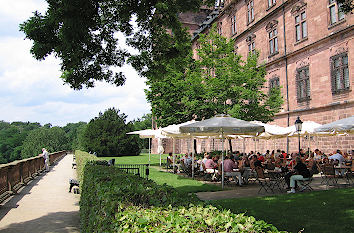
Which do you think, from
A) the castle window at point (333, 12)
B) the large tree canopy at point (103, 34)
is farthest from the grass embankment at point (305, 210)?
the castle window at point (333, 12)

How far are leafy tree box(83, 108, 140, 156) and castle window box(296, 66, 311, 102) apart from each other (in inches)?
1297

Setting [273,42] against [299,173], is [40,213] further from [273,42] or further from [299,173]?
[273,42]

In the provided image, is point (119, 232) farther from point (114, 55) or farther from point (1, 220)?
point (114, 55)

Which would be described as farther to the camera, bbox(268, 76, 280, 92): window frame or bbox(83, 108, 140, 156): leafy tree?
bbox(83, 108, 140, 156): leafy tree

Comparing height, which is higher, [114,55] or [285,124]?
[114,55]

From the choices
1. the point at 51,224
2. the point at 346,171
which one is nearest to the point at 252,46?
the point at 346,171

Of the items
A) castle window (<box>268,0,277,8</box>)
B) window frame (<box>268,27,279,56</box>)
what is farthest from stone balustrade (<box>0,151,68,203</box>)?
castle window (<box>268,0,277,8</box>)

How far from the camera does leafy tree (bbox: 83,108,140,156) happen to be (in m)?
53.0

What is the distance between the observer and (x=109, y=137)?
53.1 meters

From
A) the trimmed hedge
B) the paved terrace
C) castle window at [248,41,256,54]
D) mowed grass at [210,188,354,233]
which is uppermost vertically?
castle window at [248,41,256,54]

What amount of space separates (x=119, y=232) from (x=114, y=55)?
32.1ft

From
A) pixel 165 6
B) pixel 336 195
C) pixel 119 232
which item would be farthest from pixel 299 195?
pixel 119 232

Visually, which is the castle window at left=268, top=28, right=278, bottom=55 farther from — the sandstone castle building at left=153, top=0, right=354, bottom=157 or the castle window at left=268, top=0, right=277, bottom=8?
the castle window at left=268, top=0, right=277, bottom=8

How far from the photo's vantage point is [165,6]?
965cm
